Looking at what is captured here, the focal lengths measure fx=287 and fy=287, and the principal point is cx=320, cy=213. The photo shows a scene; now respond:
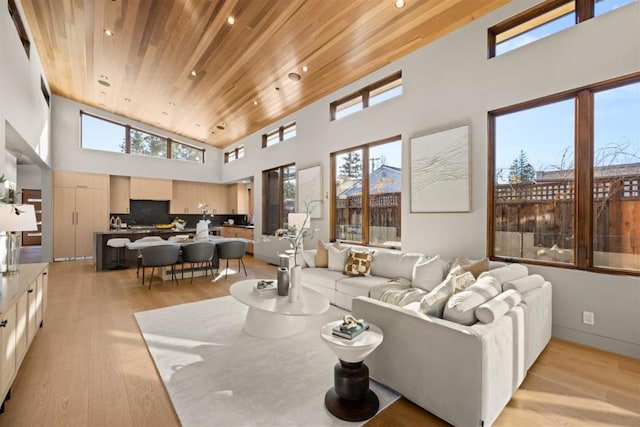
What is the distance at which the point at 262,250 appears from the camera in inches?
307

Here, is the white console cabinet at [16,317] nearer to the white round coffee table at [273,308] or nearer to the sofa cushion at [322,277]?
the white round coffee table at [273,308]

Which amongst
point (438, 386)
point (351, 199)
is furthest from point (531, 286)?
point (351, 199)

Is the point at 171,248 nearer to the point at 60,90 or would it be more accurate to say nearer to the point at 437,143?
the point at 437,143

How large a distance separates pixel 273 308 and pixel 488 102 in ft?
11.1

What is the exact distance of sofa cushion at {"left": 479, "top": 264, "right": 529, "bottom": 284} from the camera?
257cm

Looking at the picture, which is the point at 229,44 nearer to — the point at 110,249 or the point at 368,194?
the point at 368,194

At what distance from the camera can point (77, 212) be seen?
7680mm

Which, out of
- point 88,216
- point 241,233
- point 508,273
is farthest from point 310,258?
point 88,216

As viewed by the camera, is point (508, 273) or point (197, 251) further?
point (197, 251)

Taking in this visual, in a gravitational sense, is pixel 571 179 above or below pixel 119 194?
below

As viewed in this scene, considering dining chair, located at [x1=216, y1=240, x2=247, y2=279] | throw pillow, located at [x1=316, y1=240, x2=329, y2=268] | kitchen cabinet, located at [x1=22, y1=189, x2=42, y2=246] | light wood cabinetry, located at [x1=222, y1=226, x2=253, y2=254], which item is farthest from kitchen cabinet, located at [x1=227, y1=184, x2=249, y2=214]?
throw pillow, located at [x1=316, y1=240, x2=329, y2=268]

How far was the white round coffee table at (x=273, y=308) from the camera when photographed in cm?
264

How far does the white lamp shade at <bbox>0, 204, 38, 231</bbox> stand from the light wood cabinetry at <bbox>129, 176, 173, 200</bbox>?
654 cm

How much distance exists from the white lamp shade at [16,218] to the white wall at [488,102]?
14.2 feet
